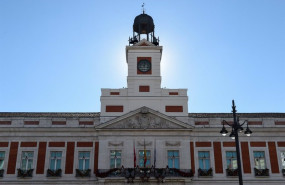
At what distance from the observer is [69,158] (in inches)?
1247

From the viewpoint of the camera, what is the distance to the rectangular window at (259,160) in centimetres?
3172

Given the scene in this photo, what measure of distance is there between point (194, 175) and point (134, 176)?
16.8 feet

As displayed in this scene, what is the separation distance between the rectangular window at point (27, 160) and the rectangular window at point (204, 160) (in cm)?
1420

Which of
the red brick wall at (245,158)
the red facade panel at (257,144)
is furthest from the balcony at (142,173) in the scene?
the red facade panel at (257,144)

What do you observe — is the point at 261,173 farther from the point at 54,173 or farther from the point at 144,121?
the point at 54,173

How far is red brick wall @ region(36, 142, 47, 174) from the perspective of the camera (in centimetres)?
3119

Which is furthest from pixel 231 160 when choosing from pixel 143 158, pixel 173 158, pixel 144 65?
pixel 144 65

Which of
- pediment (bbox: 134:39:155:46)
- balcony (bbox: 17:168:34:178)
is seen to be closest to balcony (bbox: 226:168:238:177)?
pediment (bbox: 134:39:155:46)

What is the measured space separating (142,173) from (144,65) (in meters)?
10.5

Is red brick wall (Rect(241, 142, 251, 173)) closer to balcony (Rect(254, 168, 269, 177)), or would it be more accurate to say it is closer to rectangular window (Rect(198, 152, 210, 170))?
balcony (Rect(254, 168, 269, 177))

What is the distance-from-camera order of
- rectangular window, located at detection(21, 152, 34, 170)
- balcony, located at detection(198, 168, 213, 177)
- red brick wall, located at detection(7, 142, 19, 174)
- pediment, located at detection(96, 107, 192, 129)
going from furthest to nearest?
pediment, located at detection(96, 107, 192, 129)
rectangular window, located at detection(21, 152, 34, 170)
red brick wall, located at detection(7, 142, 19, 174)
balcony, located at detection(198, 168, 213, 177)

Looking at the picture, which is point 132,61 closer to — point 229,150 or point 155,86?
point 155,86

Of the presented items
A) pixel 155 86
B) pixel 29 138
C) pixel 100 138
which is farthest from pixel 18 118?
pixel 155 86

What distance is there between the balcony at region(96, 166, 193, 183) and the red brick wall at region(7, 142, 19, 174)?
718cm
